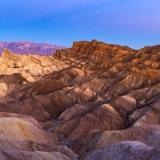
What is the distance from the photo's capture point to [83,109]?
77.2 meters

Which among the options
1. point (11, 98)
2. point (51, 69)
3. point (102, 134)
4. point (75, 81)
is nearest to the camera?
point (102, 134)

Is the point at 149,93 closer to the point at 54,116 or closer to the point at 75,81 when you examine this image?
the point at 54,116

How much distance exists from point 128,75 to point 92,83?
783cm

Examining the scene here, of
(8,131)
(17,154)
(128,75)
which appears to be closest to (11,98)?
(128,75)

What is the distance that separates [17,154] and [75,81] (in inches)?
2903

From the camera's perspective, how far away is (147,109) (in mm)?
72688

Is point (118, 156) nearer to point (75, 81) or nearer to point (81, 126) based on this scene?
point (81, 126)

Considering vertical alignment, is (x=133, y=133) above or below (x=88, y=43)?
below

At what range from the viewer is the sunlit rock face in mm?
43119

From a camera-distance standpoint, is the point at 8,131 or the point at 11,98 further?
the point at 11,98

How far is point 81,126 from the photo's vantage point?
68.5m

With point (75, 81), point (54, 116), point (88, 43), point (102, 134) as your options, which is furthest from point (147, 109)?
point (88, 43)

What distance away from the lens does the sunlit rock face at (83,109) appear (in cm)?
4312

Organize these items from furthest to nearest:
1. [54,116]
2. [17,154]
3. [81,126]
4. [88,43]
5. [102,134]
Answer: [88,43]
[54,116]
[81,126]
[102,134]
[17,154]
